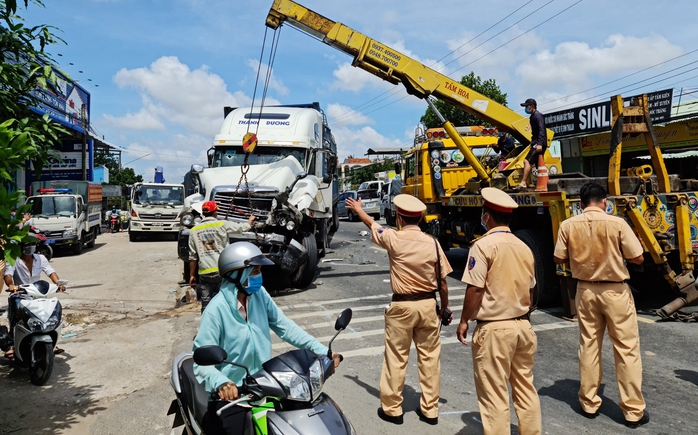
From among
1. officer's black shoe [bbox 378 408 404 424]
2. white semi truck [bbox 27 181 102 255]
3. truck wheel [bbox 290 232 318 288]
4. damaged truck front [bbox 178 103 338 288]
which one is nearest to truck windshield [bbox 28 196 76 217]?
white semi truck [bbox 27 181 102 255]

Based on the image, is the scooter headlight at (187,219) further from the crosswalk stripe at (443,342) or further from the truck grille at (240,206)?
the crosswalk stripe at (443,342)

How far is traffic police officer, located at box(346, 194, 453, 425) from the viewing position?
420 centimetres

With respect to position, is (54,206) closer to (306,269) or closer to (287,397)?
(306,269)

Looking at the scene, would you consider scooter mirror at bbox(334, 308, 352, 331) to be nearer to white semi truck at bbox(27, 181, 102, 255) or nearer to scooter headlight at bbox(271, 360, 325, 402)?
scooter headlight at bbox(271, 360, 325, 402)

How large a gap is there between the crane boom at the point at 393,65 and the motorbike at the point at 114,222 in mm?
19379

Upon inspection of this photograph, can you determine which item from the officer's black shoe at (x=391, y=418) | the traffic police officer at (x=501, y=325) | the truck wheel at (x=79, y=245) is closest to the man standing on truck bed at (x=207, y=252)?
the officer's black shoe at (x=391, y=418)

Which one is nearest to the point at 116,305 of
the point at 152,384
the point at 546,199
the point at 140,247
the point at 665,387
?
the point at 152,384

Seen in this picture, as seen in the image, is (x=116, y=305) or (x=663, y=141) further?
Result: (x=663, y=141)

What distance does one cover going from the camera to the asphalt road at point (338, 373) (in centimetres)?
435

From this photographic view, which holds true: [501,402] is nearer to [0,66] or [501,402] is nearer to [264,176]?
[0,66]

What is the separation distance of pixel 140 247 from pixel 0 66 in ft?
54.4

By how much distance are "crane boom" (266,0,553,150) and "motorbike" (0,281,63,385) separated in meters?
7.81

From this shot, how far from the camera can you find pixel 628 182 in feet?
24.9

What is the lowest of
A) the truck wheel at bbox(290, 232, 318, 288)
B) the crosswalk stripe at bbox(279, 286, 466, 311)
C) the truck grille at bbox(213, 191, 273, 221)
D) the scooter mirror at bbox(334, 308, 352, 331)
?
the crosswalk stripe at bbox(279, 286, 466, 311)
